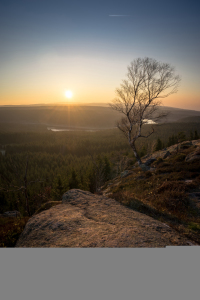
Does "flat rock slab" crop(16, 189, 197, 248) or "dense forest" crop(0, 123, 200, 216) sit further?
"dense forest" crop(0, 123, 200, 216)

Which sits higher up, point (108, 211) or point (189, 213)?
point (108, 211)

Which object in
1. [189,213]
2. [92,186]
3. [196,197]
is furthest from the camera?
[92,186]

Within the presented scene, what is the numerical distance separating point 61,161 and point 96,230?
70.6 metres

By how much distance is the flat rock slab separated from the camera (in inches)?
121

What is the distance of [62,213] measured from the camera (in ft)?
15.4

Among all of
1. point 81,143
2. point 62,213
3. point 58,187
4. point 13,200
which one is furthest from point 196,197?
point 81,143

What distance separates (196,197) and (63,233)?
6.39m

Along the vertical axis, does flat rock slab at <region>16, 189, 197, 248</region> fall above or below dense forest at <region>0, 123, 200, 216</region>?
above

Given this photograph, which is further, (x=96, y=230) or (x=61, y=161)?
(x=61, y=161)

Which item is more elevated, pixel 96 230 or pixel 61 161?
pixel 96 230

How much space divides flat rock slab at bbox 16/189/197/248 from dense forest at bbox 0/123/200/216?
13.9 feet

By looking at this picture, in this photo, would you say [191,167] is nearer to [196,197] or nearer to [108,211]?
[196,197]

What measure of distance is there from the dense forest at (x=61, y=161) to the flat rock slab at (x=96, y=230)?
13.9 ft

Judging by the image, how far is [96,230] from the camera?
138 inches
